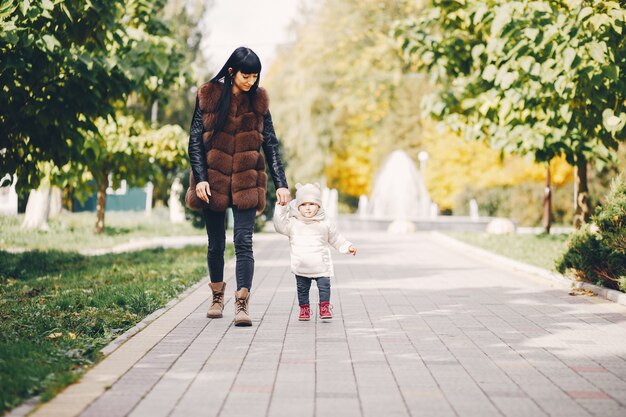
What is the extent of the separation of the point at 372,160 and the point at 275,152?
136 ft

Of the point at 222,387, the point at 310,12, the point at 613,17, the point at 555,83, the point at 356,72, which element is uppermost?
the point at 310,12

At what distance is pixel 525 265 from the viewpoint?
14.1 m

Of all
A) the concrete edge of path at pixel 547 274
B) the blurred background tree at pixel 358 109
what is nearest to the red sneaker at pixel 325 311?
the concrete edge of path at pixel 547 274

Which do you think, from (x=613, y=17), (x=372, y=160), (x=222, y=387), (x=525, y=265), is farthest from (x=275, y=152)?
(x=372, y=160)

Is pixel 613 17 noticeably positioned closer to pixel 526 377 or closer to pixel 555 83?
pixel 555 83

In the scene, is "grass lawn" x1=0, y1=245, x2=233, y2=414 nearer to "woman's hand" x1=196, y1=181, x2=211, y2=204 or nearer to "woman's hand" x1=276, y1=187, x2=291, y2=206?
"woman's hand" x1=196, y1=181, x2=211, y2=204

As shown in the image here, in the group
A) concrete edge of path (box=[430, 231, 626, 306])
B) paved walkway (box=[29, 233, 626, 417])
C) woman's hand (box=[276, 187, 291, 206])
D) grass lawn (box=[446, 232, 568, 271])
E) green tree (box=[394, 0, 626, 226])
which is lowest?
paved walkway (box=[29, 233, 626, 417])

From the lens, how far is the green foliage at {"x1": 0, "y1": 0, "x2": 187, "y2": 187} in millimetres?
10086

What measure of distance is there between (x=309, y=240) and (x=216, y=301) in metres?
1.04

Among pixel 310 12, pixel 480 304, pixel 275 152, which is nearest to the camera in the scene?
pixel 275 152

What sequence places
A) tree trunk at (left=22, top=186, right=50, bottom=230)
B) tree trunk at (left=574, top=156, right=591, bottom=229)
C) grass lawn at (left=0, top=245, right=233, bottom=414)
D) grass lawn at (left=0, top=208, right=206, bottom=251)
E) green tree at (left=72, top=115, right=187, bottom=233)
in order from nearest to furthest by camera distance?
grass lawn at (left=0, top=245, right=233, bottom=414) → grass lawn at (left=0, top=208, right=206, bottom=251) → tree trunk at (left=574, top=156, right=591, bottom=229) → green tree at (left=72, top=115, right=187, bottom=233) → tree trunk at (left=22, top=186, right=50, bottom=230)

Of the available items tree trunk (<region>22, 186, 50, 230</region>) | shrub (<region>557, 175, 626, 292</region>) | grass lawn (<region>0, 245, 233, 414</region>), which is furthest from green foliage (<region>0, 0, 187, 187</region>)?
tree trunk (<region>22, 186, 50, 230</region>)

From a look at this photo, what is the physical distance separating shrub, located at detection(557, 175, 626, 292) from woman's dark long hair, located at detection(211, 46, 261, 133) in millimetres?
4745

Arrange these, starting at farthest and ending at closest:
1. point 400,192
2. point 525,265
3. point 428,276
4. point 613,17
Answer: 1. point 400,192
2. point 525,265
3. point 428,276
4. point 613,17
